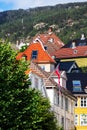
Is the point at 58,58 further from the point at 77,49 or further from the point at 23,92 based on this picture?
the point at 23,92

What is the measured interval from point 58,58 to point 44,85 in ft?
246

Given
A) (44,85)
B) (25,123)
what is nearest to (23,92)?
(25,123)

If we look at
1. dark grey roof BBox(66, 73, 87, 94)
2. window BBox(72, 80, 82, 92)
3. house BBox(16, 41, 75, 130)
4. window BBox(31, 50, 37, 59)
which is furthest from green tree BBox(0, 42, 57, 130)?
window BBox(31, 50, 37, 59)

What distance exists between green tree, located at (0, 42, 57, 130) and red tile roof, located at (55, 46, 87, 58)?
97.7 metres

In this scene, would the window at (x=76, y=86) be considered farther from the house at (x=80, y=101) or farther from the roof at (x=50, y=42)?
the roof at (x=50, y=42)

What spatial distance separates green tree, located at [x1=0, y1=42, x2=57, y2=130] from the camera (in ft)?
161

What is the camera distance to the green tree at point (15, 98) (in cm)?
4900

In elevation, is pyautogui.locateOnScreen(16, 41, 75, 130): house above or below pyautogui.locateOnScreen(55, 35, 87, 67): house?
below

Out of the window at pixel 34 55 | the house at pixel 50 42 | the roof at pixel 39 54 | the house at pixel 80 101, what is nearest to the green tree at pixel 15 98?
the house at pixel 80 101

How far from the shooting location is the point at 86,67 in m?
140

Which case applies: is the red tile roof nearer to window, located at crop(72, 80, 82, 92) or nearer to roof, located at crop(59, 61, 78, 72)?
roof, located at crop(59, 61, 78, 72)

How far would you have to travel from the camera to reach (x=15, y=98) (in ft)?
164

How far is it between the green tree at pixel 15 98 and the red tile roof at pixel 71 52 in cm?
9775

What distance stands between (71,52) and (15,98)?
105 meters
